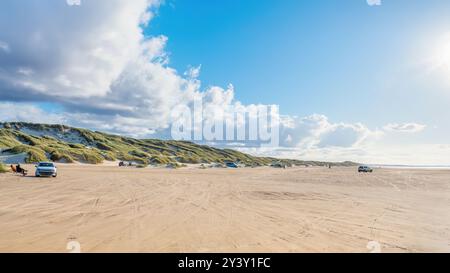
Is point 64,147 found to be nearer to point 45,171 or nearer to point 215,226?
point 45,171

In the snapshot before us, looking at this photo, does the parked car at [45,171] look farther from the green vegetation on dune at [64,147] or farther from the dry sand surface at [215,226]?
the green vegetation on dune at [64,147]

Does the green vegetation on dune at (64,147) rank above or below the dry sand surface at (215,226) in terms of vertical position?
above

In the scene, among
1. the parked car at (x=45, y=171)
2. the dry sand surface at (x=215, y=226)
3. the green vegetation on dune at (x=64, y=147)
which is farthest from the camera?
the green vegetation on dune at (x=64, y=147)

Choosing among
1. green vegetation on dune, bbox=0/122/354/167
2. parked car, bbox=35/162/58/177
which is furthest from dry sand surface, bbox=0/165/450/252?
green vegetation on dune, bbox=0/122/354/167

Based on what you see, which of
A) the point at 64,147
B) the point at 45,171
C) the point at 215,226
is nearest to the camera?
the point at 215,226

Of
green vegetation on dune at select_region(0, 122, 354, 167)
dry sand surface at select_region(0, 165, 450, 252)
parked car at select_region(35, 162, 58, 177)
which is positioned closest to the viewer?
dry sand surface at select_region(0, 165, 450, 252)

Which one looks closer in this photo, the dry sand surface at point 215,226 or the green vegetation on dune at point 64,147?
the dry sand surface at point 215,226

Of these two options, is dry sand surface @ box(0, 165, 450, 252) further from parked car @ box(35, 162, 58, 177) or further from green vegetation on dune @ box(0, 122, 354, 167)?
green vegetation on dune @ box(0, 122, 354, 167)

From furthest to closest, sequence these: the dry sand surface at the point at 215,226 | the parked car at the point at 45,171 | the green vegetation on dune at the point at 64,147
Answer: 1. the green vegetation on dune at the point at 64,147
2. the parked car at the point at 45,171
3. the dry sand surface at the point at 215,226

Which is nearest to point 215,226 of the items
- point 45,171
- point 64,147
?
point 45,171

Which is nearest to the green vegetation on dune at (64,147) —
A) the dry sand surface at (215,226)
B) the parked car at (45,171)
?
the parked car at (45,171)

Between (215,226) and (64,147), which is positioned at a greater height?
(64,147)
